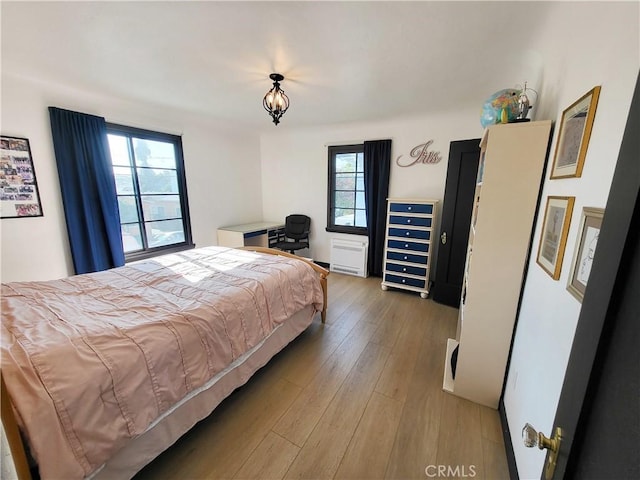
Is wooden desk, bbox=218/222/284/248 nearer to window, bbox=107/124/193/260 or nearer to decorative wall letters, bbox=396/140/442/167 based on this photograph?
window, bbox=107/124/193/260

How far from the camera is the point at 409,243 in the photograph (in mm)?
3504

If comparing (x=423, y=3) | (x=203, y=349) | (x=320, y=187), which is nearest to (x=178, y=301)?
(x=203, y=349)

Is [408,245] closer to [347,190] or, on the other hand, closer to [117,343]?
[347,190]

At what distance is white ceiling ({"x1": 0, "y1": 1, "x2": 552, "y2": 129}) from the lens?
1.51 metres

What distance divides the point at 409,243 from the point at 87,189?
12.6ft

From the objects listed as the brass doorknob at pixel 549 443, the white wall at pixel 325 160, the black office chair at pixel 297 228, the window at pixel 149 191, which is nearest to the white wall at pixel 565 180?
the brass doorknob at pixel 549 443

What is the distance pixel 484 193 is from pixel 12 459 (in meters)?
2.43

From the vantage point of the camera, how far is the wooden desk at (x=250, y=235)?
4102mm

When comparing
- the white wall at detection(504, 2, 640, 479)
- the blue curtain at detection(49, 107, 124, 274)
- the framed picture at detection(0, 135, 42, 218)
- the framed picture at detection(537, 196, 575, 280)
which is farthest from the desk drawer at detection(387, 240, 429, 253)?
the framed picture at detection(0, 135, 42, 218)

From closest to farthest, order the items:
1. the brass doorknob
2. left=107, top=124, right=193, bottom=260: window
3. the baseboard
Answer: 1. the brass doorknob
2. the baseboard
3. left=107, top=124, right=193, bottom=260: window

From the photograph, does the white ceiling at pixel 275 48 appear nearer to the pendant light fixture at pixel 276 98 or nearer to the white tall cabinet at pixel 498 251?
the pendant light fixture at pixel 276 98

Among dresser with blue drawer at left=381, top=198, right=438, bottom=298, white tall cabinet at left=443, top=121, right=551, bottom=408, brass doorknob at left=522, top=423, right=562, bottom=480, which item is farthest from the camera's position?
dresser with blue drawer at left=381, top=198, right=438, bottom=298

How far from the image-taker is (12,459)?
85 centimetres

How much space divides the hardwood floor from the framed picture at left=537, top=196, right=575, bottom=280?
3.77 ft
